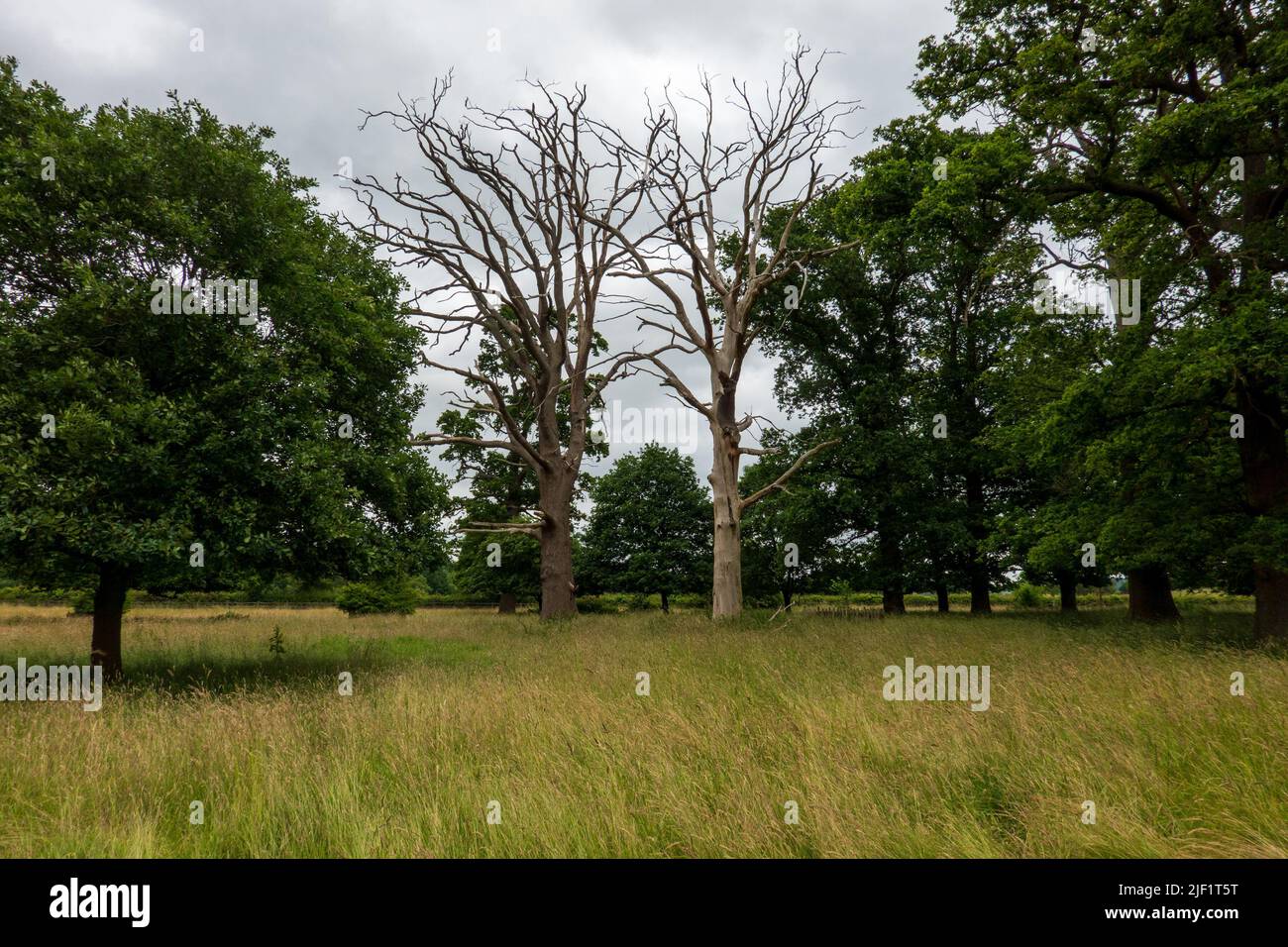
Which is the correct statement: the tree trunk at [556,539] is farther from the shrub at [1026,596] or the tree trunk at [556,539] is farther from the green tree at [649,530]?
the shrub at [1026,596]

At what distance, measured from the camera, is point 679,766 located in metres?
4.72

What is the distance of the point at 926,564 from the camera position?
24.3 metres

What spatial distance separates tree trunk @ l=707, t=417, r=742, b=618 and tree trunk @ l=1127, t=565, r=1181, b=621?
Answer: 11.0m

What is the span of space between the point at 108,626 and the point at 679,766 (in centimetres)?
990

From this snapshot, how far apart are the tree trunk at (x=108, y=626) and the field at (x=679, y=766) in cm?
201

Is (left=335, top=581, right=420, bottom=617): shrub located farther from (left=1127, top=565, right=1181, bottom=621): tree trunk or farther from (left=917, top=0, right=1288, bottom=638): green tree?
(left=917, top=0, right=1288, bottom=638): green tree

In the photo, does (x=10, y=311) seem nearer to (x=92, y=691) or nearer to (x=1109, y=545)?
(x=92, y=691)

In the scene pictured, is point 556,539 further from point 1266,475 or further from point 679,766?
point 1266,475

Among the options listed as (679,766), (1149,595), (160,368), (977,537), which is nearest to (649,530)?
(977,537)

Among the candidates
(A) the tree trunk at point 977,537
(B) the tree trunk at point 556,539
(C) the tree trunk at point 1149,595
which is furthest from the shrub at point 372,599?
(C) the tree trunk at point 1149,595

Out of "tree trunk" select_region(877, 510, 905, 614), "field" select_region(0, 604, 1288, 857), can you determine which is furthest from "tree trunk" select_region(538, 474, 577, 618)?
"tree trunk" select_region(877, 510, 905, 614)

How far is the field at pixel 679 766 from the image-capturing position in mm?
3711
